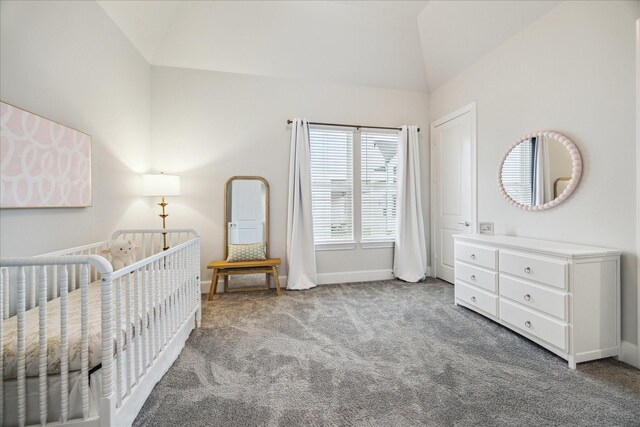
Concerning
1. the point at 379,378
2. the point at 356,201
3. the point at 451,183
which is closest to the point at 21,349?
the point at 379,378

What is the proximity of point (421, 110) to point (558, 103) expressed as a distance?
5.95 ft

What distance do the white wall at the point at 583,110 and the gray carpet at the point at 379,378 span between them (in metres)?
0.68

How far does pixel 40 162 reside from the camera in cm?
165

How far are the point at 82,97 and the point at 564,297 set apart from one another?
3682 mm

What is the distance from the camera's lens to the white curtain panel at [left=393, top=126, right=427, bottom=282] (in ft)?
11.9

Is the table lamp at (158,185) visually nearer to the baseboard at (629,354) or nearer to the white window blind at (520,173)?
the white window blind at (520,173)

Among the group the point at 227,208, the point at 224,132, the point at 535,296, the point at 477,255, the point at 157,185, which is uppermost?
the point at 224,132

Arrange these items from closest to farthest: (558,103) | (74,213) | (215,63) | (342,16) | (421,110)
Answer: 1. (74,213)
2. (558,103)
3. (342,16)
4. (215,63)
5. (421,110)

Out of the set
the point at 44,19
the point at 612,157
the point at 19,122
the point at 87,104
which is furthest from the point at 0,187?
the point at 612,157

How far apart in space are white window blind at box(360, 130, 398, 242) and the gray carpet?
144 centimetres

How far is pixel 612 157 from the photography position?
6.04 feet

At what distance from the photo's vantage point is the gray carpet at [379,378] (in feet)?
4.30

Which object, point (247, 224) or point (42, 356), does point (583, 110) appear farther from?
point (42, 356)

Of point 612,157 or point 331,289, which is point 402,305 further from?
point 612,157
